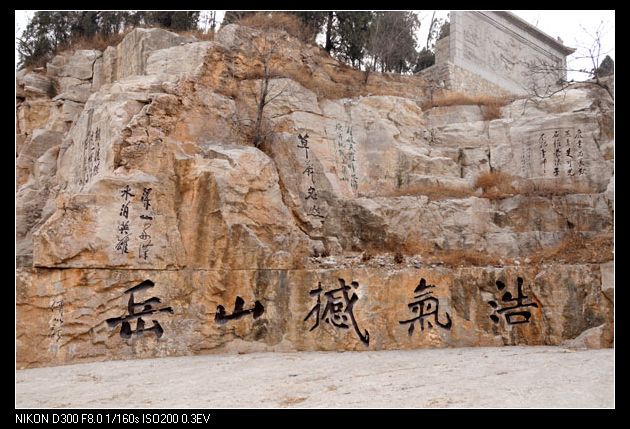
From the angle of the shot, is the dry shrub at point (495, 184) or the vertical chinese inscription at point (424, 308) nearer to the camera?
the vertical chinese inscription at point (424, 308)

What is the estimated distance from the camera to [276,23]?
52.0ft

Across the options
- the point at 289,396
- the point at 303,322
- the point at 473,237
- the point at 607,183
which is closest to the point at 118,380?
the point at 289,396

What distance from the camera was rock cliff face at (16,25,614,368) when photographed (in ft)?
28.9

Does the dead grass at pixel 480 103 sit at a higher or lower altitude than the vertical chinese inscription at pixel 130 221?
higher

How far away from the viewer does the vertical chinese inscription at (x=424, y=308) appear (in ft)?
30.2

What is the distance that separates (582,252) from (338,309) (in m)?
4.14

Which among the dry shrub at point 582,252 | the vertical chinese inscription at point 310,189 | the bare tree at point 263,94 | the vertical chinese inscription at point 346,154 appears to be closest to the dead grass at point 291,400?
the dry shrub at point 582,252

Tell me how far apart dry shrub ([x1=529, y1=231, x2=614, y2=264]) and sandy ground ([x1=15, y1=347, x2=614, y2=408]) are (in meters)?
1.75

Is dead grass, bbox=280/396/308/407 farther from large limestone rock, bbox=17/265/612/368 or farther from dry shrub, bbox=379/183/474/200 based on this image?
dry shrub, bbox=379/183/474/200

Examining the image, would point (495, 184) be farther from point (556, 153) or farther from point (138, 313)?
point (138, 313)

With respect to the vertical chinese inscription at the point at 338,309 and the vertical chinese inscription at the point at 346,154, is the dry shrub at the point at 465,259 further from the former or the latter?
the vertical chinese inscription at the point at 346,154

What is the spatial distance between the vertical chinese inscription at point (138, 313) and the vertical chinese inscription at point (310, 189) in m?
3.66

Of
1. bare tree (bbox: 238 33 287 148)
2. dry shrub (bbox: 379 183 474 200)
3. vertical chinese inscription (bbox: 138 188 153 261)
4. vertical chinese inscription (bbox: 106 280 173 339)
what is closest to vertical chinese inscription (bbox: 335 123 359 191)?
dry shrub (bbox: 379 183 474 200)
